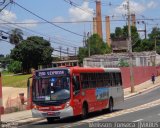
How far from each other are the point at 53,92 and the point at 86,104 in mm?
2742

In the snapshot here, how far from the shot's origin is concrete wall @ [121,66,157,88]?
232 ft

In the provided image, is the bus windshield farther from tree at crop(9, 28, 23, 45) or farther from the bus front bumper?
tree at crop(9, 28, 23, 45)

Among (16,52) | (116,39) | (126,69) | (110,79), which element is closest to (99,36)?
(116,39)

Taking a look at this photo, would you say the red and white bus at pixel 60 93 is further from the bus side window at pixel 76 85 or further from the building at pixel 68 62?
→ the building at pixel 68 62

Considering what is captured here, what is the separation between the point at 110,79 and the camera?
31.7 meters

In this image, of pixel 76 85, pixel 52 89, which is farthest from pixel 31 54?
pixel 52 89

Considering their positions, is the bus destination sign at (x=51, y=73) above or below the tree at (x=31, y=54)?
below

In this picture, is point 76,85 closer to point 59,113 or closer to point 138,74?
point 59,113

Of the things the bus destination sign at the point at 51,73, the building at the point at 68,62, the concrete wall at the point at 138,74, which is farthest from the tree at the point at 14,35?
the building at the point at 68,62

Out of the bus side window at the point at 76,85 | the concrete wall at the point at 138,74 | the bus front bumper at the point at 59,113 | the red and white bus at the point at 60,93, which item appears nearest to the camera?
the bus front bumper at the point at 59,113

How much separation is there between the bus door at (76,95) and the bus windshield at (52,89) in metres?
0.40

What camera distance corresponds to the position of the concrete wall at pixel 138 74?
70.7m

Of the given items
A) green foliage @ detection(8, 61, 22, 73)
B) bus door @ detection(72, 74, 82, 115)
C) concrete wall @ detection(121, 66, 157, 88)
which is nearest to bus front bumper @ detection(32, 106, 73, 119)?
bus door @ detection(72, 74, 82, 115)

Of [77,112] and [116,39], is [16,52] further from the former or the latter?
[77,112]
